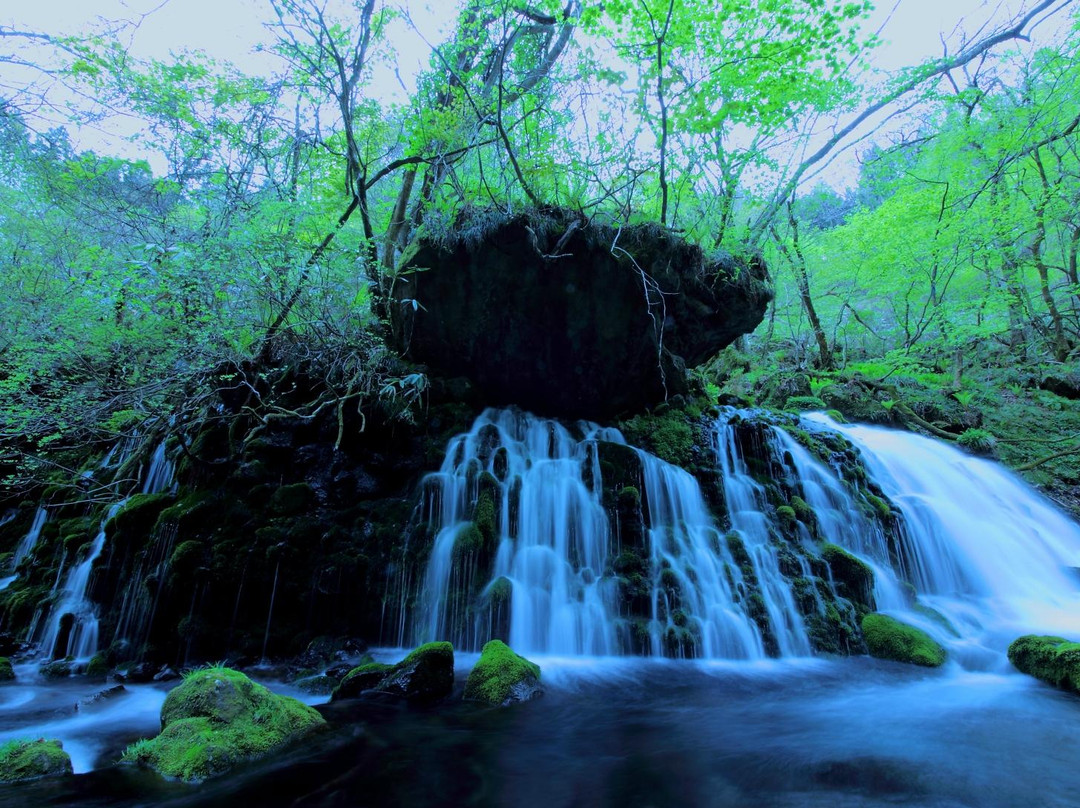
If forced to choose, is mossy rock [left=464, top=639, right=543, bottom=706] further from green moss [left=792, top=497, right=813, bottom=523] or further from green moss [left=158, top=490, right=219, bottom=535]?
green moss [left=792, top=497, right=813, bottom=523]

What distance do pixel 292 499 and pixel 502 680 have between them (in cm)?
381

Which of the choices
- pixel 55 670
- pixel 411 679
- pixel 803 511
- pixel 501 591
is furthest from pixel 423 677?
pixel 803 511

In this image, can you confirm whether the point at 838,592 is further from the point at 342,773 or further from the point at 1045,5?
the point at 1045,5

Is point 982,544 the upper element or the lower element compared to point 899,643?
upper

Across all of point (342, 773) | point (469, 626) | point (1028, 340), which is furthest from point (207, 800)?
point (1028, 340)

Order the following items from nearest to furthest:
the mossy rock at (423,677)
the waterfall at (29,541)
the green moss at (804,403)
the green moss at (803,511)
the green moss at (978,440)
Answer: the mossy rock at (423,677) → the green moss at (803,511) → the waterfall at (29,541) → the green moss at (978,440) → the green moss at (804,403)

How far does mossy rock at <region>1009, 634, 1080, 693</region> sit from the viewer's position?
422 cm

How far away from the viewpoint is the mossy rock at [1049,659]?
422cm

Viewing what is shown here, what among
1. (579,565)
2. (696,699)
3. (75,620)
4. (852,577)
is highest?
(579,565)

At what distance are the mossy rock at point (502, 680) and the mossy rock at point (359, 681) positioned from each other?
0.79m

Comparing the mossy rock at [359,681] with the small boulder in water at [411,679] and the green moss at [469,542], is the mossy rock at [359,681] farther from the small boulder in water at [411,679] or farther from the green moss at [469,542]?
the green moss at [469,542]

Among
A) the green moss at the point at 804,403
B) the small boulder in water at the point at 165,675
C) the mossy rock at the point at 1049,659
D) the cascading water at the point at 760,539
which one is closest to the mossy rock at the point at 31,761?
the small boulder in water at the point at 165,675

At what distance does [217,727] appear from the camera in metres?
3.09

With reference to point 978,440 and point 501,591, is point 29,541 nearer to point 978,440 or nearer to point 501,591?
point 501,591
